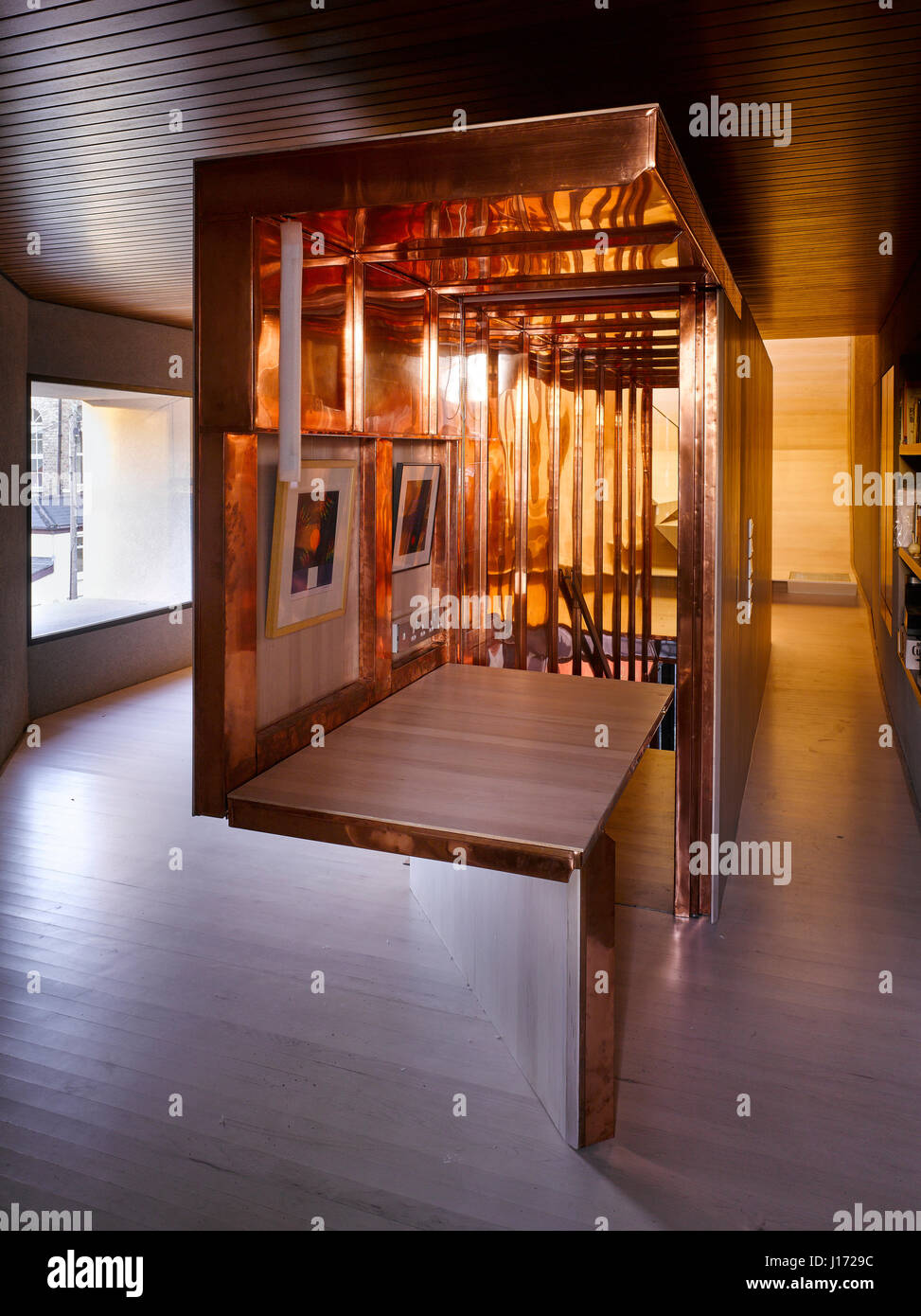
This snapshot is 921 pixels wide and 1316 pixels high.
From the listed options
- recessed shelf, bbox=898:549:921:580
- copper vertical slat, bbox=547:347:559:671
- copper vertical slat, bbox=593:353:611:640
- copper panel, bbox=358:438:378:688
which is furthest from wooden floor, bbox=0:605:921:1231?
copper vertical slat, bbox=593:353:611:640

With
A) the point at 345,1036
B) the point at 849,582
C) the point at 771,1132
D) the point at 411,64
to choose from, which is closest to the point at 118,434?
the point at 411,64

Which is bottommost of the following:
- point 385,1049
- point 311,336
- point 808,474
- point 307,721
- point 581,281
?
point 385,1049

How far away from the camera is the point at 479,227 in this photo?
7.54 feet

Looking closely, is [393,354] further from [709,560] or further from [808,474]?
[808,474]

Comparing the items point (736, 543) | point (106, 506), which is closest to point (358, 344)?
point (736, 543)

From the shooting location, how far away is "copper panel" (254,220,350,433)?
87.6 inches

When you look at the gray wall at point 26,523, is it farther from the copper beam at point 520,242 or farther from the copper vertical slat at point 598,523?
the copper beam at point 520,242

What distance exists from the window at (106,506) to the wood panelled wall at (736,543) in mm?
4544

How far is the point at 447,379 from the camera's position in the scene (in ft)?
11.9

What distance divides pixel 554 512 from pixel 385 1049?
9.26 feet

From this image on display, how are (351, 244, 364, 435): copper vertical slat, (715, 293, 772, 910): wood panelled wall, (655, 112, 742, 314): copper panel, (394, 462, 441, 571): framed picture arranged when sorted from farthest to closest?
(715, 293, 772, 910): wood panelled wall
(394, 462, 441, 571): framed picture
(351, 244, 364, 435): copper vertical slat
(655, 112, 742, 314): copper panel

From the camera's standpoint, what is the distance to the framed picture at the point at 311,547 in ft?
7.95

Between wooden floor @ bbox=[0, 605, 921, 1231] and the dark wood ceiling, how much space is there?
2790mm

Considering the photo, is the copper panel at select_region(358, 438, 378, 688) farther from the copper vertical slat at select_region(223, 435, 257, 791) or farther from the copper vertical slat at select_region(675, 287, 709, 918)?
the copper vertical slat at select_region(675, 287, 709, 918)
